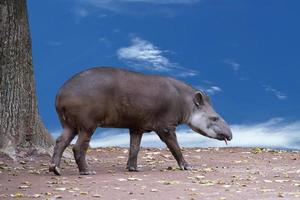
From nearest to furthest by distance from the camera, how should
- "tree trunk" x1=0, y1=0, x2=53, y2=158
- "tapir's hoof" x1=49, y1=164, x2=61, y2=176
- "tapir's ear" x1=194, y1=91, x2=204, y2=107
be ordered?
"tapir's hoof" x1=49, y1=164, x2=61, y2=176, "tapir's ear" x1=194, y1=91, x2=204, y2=107, "tree trunk" x1=0, y1=0, x2=53, y2=158

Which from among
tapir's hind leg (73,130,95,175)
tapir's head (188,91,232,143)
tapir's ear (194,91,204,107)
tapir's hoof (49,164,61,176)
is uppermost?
tapir's ear (194,91,204,107)

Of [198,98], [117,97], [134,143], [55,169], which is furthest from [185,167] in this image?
[55,169]

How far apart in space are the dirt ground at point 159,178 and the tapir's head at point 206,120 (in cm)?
62

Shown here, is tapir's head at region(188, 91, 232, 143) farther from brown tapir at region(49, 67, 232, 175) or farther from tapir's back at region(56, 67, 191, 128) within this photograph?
tapir's back at region(56, 67, 191, 128)

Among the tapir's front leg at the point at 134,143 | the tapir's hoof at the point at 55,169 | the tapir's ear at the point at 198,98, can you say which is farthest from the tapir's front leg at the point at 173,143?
the tapir's hoof at the point at 55,169

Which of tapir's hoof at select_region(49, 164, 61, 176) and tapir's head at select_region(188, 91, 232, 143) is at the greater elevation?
tapir's head at select_region(188, 91, 232, 143)

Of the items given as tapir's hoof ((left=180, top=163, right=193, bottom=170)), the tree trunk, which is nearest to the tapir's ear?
tapir's hoof ((left=180, top=163, right=193, bottom=170))

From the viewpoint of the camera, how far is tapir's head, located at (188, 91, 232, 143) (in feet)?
41.2

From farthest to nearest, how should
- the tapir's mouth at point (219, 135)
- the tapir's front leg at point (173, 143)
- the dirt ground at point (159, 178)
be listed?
the tapir's mouth at point (219, 135)
the tapir's front leg at point (173, 143)
the dirt ground at point (159, 178)

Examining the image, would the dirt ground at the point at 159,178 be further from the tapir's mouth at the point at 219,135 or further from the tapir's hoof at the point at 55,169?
the tapir's mouth at the point at 219,135

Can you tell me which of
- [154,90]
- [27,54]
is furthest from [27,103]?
[154,90]

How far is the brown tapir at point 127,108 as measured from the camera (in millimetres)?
11047

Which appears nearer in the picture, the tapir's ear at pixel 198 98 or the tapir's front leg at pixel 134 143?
the tapir's front leg at pixel 134 143

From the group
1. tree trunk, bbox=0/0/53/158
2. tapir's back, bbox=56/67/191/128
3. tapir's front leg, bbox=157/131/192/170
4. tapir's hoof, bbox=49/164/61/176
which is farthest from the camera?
tree trunk, bbox=0/0/53/158
